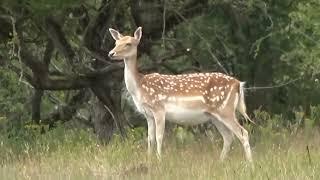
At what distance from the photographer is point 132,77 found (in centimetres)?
1191

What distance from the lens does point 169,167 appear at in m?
Answer: 9.36

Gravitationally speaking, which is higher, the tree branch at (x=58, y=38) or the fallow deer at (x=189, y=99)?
the tree branch at (x=58, y=38)

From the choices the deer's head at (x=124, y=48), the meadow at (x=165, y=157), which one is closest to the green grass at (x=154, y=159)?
the meadow at (x=165, y=157)

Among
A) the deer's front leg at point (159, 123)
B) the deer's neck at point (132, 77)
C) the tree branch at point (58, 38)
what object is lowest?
the deer's front leg at point (159, 123)

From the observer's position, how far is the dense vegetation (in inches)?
516

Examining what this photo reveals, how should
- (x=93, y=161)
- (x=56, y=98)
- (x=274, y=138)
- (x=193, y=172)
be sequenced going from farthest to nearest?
(x=56, y=98)
(x=274, y=138)
(x=93, y=161)
(x=193, y=172)

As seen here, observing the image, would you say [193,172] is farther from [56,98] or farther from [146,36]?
[56,98]

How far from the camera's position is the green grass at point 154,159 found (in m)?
8.71

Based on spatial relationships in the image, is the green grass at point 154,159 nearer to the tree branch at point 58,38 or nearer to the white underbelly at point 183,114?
the white underbelly at point 183,114

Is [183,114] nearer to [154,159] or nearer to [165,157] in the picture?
[165,157]

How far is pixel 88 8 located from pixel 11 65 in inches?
93.4

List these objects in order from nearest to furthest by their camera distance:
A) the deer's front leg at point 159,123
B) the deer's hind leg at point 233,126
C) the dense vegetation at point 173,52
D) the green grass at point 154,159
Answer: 1. the green grass at point 154,159
2. the deer's front leg at point 159,123
3. the deer's hind leg at point 233,126
4. the dense vegetation at point 173,52

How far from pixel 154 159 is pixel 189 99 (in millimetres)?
1790

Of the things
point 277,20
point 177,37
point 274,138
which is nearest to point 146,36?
point 177,37
